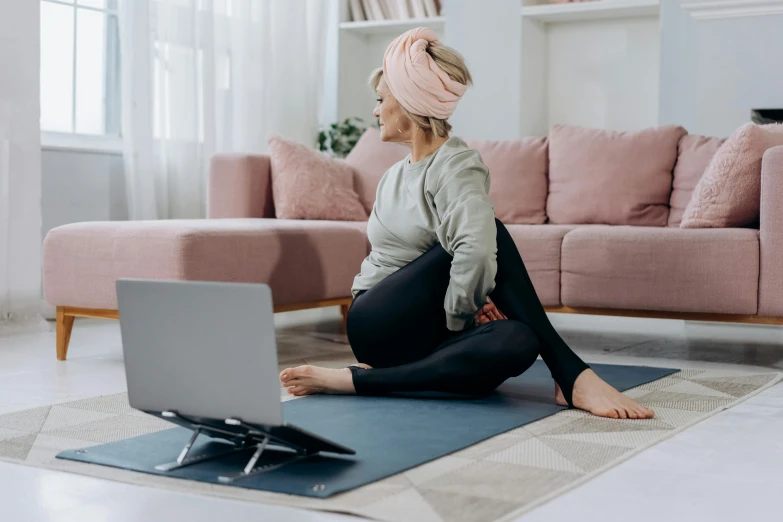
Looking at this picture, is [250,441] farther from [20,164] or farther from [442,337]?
[20,164]

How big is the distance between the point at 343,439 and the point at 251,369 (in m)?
0.46

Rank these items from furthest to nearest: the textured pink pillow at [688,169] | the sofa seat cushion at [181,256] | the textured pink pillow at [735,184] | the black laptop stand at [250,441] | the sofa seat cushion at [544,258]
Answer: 1. the textured pink pillow at [688,169]
2. the sofa seat cushion at [544,258]
3. the textured pink pillow at [735,184]
4. the sofa seat cushion at [181,256]
5. the black laptop stand at [250,441]

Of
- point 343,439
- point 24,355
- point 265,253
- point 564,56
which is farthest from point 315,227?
point 564,56

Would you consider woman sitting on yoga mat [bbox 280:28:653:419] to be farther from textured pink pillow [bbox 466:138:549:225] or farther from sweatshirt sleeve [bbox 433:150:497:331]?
textured pink pillow [bbox 466:138:549:225]

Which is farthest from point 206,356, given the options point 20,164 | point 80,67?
point 80,67

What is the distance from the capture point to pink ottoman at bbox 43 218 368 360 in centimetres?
309

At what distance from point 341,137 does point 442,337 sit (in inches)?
138

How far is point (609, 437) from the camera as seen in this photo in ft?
7.10

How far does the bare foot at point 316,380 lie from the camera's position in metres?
2.50

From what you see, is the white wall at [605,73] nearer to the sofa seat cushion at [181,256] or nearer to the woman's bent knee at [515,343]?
the sofa seat cushion at [181,256]

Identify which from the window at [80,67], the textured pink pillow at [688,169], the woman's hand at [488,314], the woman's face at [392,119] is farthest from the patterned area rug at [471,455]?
the window at [80,67]

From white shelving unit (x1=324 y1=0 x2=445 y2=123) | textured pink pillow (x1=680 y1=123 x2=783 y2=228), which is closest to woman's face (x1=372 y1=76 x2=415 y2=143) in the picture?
textured pink pillow (x1=680 y1=123 x2=783 y2=228)

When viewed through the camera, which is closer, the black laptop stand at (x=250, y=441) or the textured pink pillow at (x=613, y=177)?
the black laptop stand at (x=250, y=441)

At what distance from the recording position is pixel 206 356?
1701mm
